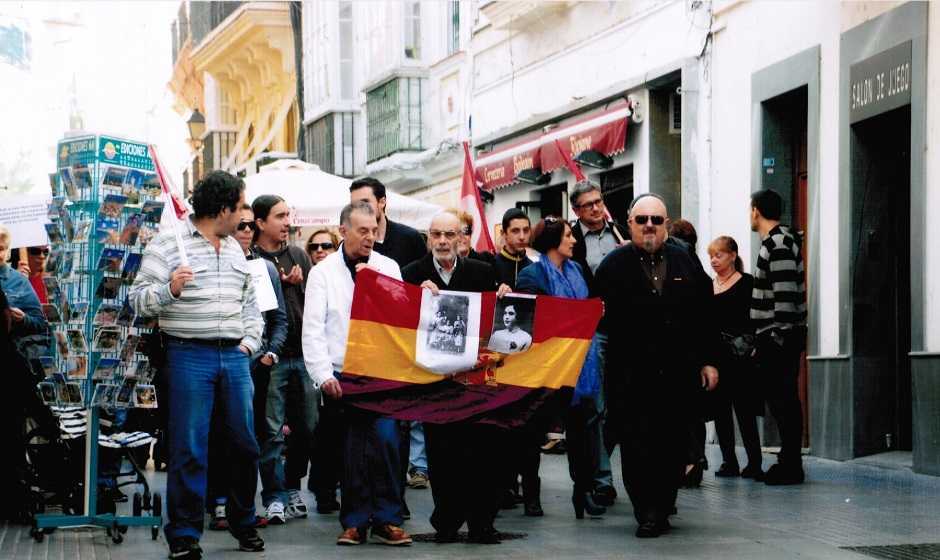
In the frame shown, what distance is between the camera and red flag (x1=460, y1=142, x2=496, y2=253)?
14.4m

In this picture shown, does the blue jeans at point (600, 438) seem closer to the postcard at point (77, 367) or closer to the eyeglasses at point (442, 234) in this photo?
the eyeglasses at point (442, 234)

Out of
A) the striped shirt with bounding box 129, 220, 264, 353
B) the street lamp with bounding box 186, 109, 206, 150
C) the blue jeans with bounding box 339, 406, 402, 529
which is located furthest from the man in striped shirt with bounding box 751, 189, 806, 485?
the street lamp with bounding box 186, 109, 206, 150

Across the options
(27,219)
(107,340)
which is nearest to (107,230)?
(107,340)

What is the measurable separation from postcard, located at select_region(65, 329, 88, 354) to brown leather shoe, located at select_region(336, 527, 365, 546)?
1754mm

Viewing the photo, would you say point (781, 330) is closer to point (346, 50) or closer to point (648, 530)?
point (648, 530)

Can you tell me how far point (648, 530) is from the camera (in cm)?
1041

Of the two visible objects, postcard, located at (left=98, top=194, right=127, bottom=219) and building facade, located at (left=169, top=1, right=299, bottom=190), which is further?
building facade, located at (left=169, top=1, right=299, bottom=190)

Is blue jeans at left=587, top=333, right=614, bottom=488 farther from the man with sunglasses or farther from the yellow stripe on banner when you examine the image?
the yellow stripe on banner

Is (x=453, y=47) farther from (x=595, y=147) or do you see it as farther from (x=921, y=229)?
(x=921, y=229)

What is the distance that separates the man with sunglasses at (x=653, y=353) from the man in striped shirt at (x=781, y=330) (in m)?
2.83

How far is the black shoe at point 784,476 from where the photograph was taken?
13.5 metres

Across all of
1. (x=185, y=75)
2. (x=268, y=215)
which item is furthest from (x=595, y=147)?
(x=185, y=75)

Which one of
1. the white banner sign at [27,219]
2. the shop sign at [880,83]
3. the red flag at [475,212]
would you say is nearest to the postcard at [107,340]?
the red flag at [475,212]

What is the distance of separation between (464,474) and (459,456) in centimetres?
13
